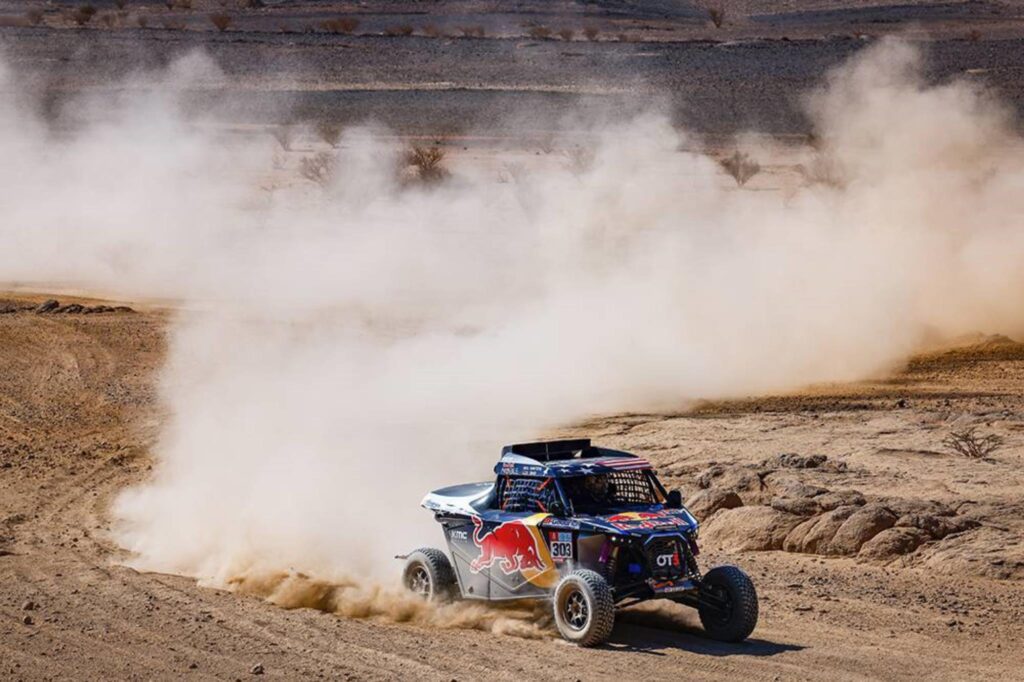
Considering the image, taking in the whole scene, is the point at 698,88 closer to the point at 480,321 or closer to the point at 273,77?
the point at 273,77

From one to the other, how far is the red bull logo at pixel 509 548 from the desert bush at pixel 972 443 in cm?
783

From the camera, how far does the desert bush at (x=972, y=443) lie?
18641 mm

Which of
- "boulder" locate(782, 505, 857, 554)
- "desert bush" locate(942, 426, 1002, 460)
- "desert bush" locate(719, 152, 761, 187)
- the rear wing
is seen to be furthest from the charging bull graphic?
"desert bush" locate(719, 152, 761, 187)

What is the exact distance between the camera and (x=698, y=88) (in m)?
55.3

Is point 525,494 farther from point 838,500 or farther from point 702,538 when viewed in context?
point 838,500

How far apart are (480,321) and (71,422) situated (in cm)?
794

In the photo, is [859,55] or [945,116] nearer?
[945,116]

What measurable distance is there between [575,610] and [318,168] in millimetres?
33568

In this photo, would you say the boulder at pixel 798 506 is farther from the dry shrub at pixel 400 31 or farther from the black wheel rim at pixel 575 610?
the dry shrub at pixel 400 31

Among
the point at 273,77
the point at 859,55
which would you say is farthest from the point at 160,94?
the point at 859,55

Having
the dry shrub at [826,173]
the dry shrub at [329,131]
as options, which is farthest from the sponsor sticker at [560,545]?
the dry shrub at [329,131]

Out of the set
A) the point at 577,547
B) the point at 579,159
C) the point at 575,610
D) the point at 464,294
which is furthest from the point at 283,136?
the point at 575,610

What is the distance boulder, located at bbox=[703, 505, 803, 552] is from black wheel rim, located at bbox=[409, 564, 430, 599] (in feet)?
11.8

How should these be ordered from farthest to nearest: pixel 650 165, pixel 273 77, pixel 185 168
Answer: pixel 273 77 < pixel 185 168 < pixel 650 165
